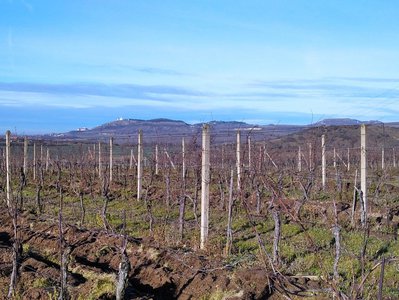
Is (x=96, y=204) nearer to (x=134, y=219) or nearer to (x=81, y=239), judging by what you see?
(x=134, y=219)

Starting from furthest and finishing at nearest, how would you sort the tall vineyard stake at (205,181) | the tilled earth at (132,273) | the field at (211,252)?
the tall vineyard stake at (205,181) → the tilled earth at (132,273) → the field at (211,252)

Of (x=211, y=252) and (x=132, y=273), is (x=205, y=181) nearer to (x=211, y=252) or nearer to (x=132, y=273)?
(x=211, y=252)

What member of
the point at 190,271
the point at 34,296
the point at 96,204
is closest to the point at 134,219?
the point at 96,204

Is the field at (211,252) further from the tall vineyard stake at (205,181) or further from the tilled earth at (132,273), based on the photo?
the tall vineyard stake at (205,181)

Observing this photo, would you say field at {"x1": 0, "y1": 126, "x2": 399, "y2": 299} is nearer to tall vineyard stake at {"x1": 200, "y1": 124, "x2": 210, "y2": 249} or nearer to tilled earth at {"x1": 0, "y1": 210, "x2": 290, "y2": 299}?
tilled earth at {"x1": 0, "y1": 210, "x2": 290, "y2": 299}

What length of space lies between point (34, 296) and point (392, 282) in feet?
16.0

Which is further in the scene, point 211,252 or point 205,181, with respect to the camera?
point 205,181

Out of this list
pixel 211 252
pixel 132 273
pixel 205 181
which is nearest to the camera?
pixel 132 273

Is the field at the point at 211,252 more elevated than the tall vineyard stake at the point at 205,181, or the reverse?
the tall vineyard stake at the point at 205,181

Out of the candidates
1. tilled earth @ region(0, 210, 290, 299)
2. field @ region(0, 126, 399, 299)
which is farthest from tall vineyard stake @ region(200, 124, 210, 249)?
tilled earth @ region(0, 210, 290, 299)

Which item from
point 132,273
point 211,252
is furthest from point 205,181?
point 132,273

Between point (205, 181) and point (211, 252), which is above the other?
point (205, 181)

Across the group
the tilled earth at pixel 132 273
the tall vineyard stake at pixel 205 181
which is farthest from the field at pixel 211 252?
the tall vineyard stake at pixel 205 181

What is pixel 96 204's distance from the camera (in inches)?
696
